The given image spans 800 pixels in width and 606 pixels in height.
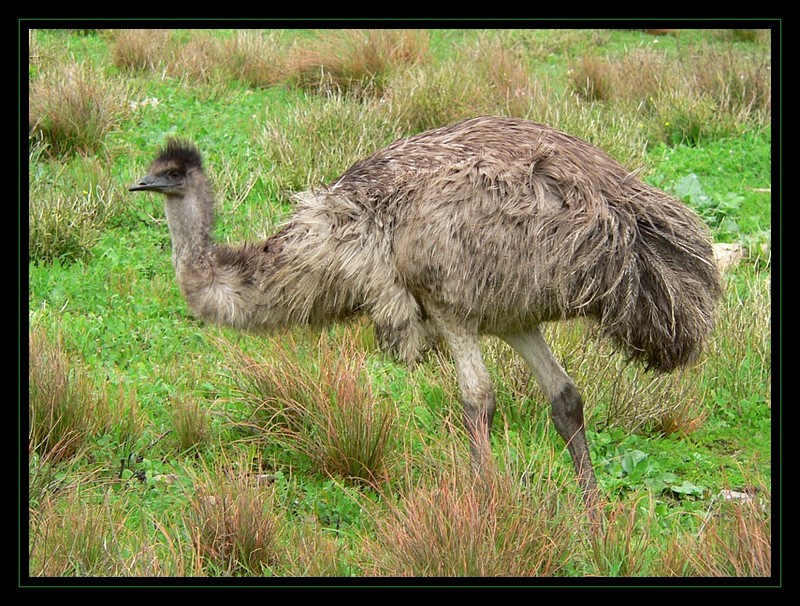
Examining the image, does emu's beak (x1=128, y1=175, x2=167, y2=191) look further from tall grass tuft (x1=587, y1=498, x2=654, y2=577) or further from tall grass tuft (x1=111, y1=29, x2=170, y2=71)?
tall grass tuft (x1=111, y1=29, x2=170, y2=71)

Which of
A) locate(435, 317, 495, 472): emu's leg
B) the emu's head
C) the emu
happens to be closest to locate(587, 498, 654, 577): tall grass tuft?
the emu

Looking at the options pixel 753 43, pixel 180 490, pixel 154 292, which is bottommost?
pixel 180 490

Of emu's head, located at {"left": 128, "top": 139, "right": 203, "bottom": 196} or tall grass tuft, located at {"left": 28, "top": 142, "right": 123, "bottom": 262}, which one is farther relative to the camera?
tall grass tuft, located at {"left": 28, "top": 142, "right": 123, "bottom": 262}

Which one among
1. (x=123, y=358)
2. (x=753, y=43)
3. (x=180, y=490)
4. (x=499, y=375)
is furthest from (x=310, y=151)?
(x=753, y=43)

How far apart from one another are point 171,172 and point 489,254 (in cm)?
135

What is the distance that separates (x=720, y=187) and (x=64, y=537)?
5.33 meters

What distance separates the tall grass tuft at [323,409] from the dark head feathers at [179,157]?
0.88 m

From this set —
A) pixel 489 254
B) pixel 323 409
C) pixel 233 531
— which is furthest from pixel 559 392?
pixel 233 531

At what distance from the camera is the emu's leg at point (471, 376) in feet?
13.3

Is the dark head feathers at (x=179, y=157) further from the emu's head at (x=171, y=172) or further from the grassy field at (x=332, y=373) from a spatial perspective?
the grassy field at (x=332, y=373)

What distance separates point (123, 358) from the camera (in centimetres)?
547

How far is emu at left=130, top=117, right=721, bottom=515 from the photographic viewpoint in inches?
150

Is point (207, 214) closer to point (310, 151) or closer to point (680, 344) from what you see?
point (680, 344)

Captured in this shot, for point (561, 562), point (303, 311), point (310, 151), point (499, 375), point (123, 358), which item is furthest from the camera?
point (310, 151)
